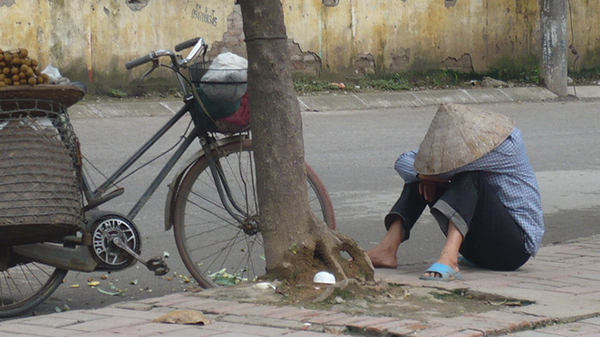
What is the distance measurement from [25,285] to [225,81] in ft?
4.63

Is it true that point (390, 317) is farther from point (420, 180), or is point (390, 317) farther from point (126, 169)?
point (126, 169)

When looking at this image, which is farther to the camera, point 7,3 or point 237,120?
point 7,3

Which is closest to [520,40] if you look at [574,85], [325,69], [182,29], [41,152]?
[574,85]

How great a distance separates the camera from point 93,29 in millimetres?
12219

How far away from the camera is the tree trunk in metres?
3.87

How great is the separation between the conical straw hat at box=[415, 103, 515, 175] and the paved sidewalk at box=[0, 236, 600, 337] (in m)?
0.58

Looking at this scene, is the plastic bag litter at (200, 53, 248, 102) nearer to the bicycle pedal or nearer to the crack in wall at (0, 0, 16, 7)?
the bicycle pedal

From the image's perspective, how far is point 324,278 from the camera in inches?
153

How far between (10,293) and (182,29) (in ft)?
30.0

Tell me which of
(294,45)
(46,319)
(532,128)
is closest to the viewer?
(46,319)

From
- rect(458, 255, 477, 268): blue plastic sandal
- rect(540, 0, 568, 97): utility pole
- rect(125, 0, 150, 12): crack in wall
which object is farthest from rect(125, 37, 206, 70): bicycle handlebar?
rect(540, 0, 568, 97): utility pole

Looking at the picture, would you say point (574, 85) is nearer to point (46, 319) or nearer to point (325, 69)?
point (325, 69)

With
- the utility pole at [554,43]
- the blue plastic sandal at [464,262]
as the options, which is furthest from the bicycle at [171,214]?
the utility pole at [554,43]

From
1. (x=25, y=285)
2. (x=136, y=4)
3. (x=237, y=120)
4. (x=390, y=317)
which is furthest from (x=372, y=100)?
(x=390, y=317)
